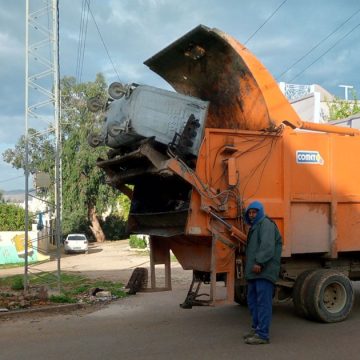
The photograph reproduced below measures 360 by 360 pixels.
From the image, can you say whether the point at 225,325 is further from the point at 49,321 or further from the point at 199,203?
the point at 49,321

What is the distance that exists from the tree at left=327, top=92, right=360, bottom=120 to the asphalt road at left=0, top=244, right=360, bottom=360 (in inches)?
850

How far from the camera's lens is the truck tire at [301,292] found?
7.21 meters

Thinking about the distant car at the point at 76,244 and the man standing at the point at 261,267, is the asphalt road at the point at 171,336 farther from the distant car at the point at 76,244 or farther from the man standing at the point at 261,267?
the distant car at the point at 76,244

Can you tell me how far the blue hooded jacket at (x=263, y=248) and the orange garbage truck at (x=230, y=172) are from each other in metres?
0.37

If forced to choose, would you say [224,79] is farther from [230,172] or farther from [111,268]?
[111,268]

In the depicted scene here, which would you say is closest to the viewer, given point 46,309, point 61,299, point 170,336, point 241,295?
point 170,336

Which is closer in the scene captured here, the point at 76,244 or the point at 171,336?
the point at 171,336

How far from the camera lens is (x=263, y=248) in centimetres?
619

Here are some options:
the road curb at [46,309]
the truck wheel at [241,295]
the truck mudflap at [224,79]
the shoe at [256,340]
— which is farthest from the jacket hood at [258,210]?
the road curb at [46,309]

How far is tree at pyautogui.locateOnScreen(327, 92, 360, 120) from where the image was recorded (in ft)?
94.6

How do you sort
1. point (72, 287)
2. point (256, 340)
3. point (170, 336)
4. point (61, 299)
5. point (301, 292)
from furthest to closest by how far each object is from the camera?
point (72, 287)
point (61, 299)
point (301, 292)
point (170, 336)
point (256, 340)

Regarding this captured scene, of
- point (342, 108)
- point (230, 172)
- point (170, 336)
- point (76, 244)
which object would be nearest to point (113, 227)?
point (76, 244)

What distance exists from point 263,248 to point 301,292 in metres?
1.48

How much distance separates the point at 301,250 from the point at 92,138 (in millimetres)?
3364
